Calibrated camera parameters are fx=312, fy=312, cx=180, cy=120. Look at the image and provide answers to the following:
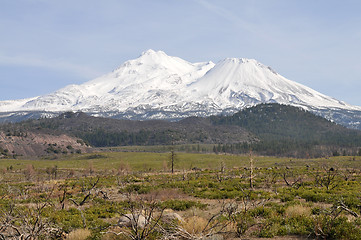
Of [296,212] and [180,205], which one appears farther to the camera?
[180,205]

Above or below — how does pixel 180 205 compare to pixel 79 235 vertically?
below

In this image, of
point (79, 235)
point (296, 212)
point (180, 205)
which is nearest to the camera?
point (79, 235)

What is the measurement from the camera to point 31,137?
17975 cm

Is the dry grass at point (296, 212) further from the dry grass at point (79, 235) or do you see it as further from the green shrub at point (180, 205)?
the dry grass at point (79, 235)

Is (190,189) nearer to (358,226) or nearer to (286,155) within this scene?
(358,226)

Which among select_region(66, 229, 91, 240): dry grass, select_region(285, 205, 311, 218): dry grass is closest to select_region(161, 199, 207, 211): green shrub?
select_region(285, 205, 311, 218): dry grass

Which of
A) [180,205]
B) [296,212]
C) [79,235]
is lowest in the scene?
[180,205]

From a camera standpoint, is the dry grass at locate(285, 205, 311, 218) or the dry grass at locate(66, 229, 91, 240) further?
the dry grass at locate(285, 205, 311, 218)

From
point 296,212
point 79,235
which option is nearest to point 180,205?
point 296,212

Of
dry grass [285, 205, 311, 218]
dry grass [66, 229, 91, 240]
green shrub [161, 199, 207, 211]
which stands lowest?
green shrub [161, 199, 207, 211]

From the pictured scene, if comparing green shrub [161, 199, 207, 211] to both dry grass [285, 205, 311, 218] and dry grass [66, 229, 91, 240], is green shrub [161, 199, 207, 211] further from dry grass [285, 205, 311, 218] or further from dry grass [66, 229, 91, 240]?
dry grass [66, 229, 91, 240]

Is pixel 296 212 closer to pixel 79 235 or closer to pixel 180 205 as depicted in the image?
pixel 180 205

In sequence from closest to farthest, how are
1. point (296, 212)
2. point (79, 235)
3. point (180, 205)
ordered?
point (79, 235)
point (296, 212)
point (180, 205)

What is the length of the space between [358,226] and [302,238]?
106 inches
